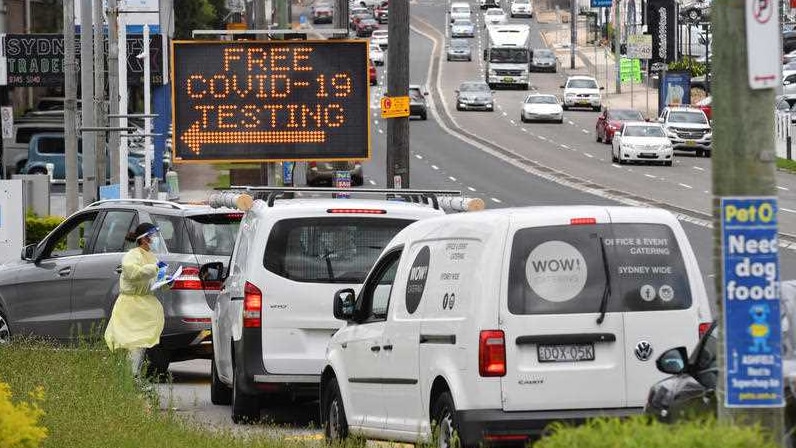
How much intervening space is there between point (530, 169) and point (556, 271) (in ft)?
161

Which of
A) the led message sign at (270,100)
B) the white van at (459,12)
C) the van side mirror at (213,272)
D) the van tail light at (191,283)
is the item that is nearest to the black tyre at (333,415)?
the van side mirror at (213,272)

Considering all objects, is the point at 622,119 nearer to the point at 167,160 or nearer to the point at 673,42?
the point at 167,160

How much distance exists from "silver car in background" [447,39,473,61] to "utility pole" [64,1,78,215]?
76.3 meters

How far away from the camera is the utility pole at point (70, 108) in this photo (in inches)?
1248

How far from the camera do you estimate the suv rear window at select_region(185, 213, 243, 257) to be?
1717 centimetres

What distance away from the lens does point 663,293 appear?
33.1ft

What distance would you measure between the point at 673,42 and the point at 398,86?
66.8 metres

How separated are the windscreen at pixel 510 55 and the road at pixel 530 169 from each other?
2.16 m

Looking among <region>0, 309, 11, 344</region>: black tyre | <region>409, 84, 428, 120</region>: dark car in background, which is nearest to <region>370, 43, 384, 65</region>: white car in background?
<region>409, 84, 428, 120</region>: dark car in background

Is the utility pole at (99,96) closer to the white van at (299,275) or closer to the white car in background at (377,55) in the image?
the white van at (299,275)

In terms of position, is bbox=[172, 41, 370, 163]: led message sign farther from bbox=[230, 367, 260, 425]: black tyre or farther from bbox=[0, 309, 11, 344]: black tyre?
bbox=[230, 367, 260, 425]: black tyre

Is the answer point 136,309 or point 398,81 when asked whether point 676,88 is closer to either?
point 398,81

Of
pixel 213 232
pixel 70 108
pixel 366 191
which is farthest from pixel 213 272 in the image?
pixel 70 108

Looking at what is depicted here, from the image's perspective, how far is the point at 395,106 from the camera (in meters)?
22.8
